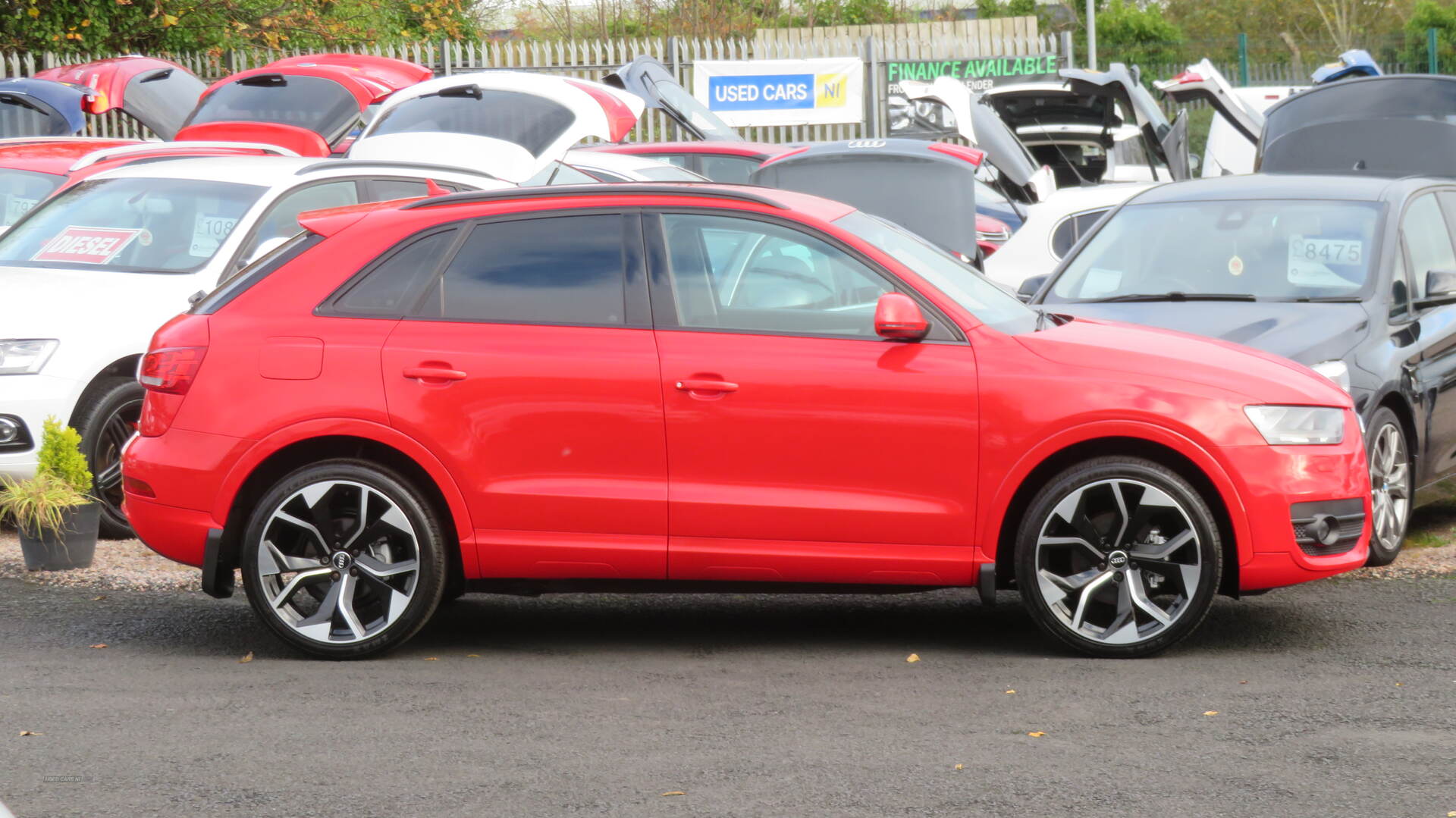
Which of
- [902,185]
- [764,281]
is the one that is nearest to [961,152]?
[902,185]

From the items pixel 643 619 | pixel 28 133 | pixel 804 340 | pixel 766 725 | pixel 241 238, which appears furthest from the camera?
pixel 28 133

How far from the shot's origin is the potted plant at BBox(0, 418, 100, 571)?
7.70 m

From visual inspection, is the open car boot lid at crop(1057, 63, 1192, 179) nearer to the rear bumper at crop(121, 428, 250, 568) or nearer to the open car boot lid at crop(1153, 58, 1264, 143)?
the open car boot lid at crop(1153, 58, 1264, 143)

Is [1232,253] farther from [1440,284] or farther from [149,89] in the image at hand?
[149,89]

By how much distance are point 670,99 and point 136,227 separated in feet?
28.2

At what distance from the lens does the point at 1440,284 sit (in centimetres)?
806

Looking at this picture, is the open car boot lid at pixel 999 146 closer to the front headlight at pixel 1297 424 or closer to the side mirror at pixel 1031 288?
the side mirror at pixel 1031 288

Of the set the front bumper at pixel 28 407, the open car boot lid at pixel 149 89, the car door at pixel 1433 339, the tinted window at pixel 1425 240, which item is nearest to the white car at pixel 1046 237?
the tinted window at pixel 1425 240

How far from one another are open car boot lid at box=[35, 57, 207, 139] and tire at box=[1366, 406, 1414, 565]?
13.1 metres

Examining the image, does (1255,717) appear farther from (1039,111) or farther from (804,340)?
(1039,111)

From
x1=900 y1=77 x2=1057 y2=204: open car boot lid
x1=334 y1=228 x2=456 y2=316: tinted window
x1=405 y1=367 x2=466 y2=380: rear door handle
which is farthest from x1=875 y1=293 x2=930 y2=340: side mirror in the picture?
x1=900 y1=77 x2=1057 y2=204: open car boot lid

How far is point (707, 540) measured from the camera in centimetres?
594

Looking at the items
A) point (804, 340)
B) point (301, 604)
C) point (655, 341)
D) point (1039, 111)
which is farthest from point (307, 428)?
point (1039, 111)

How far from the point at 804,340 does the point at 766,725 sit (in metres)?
1.42
